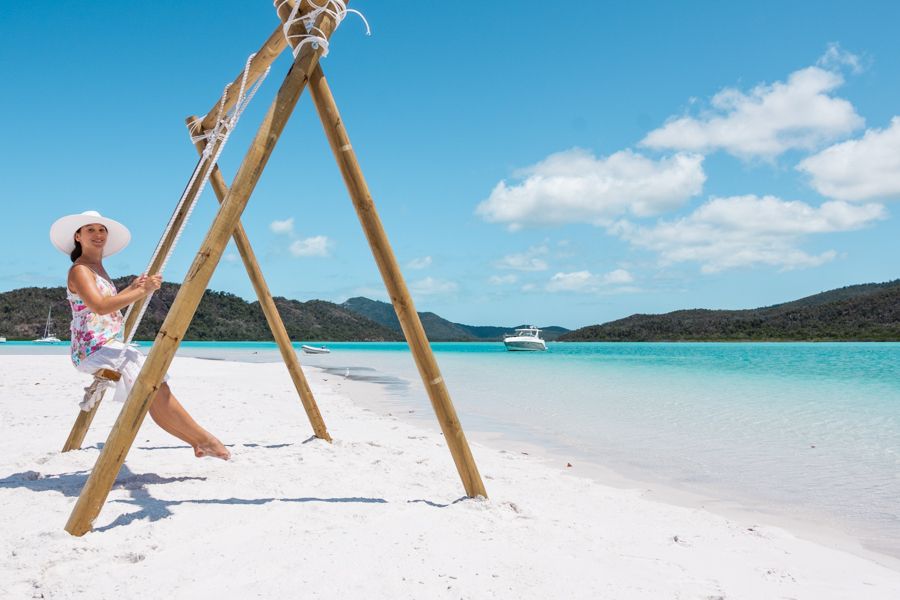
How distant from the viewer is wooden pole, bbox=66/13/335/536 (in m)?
3.05

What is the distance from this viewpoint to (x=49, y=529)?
310 cm

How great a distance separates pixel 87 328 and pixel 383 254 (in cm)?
198

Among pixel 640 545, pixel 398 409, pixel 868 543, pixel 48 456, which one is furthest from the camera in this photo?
pixel 398 409

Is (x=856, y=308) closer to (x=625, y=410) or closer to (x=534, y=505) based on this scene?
(x=625, y=410)

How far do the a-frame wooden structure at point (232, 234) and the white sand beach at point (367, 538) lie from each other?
1.06 ft

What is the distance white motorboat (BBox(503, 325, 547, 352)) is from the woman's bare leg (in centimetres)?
6387

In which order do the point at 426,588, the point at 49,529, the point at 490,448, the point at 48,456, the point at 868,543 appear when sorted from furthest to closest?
the point at 490,448 < the point at 48,456 < the point at 868,543 < the point at 49,529 < the point at 426,588

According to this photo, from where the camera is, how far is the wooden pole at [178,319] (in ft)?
10.00

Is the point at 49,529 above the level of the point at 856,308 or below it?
below

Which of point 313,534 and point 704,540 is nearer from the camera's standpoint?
point 313,534

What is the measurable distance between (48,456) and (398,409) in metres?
6.51

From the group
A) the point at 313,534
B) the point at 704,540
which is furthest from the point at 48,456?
the point at 704,540

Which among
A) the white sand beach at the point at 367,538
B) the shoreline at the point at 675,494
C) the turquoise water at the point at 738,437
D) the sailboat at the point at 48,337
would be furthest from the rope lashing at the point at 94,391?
the sailboat at the point at 48,337

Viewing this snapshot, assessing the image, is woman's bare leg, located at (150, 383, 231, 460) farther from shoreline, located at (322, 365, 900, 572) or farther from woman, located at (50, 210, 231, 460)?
shoreline, located at (322, 365, 900, 572)
